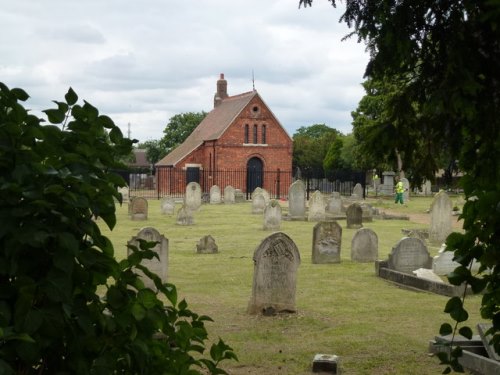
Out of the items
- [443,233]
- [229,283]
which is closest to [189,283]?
[229,283]

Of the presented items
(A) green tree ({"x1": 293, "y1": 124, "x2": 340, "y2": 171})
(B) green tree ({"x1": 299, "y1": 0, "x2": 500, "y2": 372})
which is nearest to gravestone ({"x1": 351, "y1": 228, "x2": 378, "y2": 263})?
(B) green tree ({"x1": 299, "y1": 0, "x2": 500, "y2": 372})

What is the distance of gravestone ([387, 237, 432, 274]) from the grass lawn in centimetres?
55

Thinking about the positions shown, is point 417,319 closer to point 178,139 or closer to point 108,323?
point 108,323

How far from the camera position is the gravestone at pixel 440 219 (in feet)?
68.9

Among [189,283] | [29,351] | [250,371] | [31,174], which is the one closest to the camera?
[29,351]

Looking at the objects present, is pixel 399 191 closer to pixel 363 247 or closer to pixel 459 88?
pixel 363 247

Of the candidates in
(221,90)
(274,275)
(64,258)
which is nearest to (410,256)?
(274,275)

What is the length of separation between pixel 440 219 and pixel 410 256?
783cm

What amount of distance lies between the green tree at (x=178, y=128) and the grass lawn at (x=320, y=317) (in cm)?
8375

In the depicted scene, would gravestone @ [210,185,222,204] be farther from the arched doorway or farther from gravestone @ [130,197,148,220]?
gravestone @ [130,197,148,220]

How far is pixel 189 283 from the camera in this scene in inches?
523

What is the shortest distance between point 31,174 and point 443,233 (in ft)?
63.6

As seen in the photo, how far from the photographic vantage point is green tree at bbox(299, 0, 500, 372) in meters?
4.28

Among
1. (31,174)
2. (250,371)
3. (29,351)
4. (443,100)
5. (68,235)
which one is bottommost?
(250,371)
